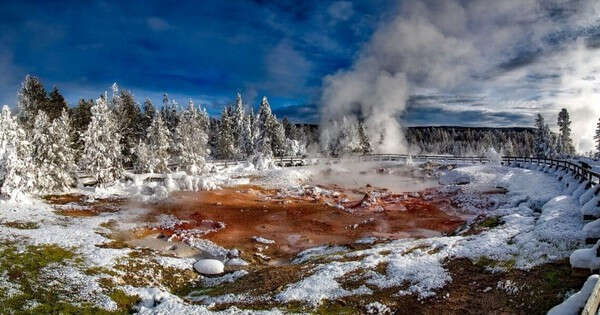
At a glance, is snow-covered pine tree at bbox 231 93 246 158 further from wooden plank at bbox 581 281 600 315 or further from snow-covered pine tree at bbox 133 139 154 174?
wooden plank at bbox 581 281 600 315

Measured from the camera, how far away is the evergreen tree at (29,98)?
5569cm

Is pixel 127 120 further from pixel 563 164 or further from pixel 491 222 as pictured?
pixel 563 164

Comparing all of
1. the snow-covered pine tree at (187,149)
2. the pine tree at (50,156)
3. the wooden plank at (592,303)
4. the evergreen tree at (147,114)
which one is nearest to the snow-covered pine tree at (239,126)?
the evergreen tree at (147,114)

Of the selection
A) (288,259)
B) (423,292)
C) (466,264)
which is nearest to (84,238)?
(288,259)

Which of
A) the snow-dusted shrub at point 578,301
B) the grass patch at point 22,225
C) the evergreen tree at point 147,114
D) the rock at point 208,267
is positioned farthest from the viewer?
the evergreen tree at point 147,114

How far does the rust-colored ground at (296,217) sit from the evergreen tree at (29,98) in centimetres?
3098

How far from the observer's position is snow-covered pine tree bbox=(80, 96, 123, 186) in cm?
4288

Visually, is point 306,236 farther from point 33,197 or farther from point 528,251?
point 33,197

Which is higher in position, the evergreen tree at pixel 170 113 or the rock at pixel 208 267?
the evergreen tree at pixel 170 113

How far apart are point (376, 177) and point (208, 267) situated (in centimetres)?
5538

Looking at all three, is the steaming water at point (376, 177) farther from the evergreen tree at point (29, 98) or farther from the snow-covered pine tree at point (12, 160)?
the evergreen tree at point (29, 98)

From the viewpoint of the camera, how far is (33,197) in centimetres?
3419

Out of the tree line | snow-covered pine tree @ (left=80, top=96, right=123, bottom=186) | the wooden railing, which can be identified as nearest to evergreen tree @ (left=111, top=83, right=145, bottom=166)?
the tree line

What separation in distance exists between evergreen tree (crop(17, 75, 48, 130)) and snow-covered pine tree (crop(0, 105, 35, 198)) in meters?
27.8
